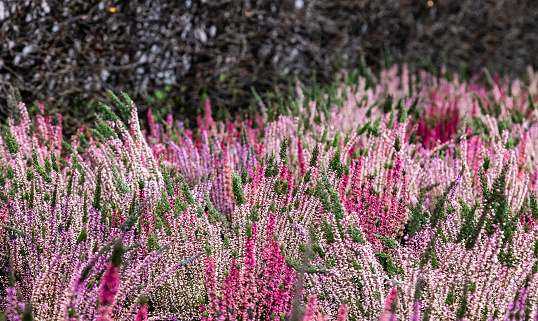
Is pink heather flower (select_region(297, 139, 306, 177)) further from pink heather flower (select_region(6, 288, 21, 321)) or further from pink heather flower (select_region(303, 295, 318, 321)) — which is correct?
pink heather flower (select_region(6, 288, 21, 321))

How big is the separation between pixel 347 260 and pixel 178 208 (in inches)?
23.7

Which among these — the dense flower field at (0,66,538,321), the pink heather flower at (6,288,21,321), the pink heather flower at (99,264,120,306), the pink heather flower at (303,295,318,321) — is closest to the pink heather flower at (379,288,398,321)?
the dense flower field at (0,66,538,321)

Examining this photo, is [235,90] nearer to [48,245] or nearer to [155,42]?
[155,42]

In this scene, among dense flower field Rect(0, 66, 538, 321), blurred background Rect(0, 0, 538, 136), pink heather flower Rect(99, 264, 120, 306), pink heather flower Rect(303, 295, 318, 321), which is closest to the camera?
pink heather flower Rect(99, 264, 120, 306)

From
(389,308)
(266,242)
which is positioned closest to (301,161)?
(266,242)

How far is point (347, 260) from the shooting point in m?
1.75

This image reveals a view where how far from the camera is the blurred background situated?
10.8 feet

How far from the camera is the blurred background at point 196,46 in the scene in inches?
130

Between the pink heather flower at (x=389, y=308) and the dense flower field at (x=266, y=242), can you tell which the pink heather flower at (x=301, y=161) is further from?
the pink heather flower at (x=389, y=308)

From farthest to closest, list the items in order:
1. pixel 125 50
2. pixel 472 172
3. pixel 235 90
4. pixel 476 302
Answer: pixel 235 90
pixel 125 50
pixel 472 172
pixel 476 302

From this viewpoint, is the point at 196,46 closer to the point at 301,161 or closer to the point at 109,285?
the point at 301,161

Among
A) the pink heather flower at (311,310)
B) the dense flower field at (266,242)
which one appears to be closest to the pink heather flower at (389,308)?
the dense flower field at (266,242)

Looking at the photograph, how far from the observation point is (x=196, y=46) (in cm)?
409

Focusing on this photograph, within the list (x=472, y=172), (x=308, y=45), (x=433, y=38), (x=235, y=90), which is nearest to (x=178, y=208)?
(x=472, y=172)
